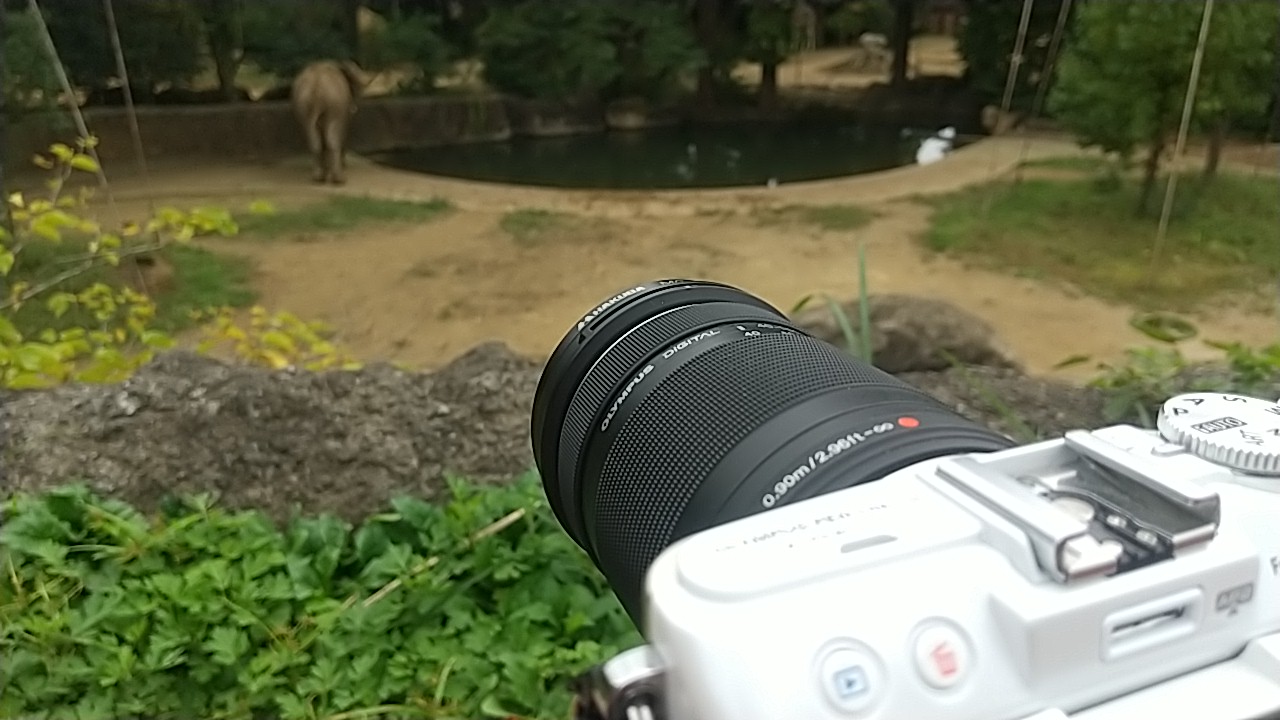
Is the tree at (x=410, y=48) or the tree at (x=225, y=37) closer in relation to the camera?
the tree at (x=225, y=37)

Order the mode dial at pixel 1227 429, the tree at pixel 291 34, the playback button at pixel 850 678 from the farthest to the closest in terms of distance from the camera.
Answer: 1. the tree at pixel 291 34
2. the mode dial at pixel 1227 429
3. the playback button at pixel 850 678

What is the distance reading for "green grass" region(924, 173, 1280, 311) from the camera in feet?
9.36

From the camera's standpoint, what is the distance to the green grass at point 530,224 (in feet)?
11.5

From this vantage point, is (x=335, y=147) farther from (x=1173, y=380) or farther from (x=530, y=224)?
(x=1173, y=380)

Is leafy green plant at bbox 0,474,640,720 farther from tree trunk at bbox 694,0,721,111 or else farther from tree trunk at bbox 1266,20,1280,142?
tree trunk at bbox 694,0,721,111

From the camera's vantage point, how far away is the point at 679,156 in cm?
488

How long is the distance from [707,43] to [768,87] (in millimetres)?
434

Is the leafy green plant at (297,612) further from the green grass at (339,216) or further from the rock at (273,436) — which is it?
→ the green grass at (339,216)

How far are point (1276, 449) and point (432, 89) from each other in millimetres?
4582

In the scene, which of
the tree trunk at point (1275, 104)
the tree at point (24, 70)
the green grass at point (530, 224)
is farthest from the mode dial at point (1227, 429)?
the green grass at point (530, 224)

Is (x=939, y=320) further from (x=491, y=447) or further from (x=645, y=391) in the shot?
(x=645, y=391)

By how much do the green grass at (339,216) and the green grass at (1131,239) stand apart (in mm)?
1736

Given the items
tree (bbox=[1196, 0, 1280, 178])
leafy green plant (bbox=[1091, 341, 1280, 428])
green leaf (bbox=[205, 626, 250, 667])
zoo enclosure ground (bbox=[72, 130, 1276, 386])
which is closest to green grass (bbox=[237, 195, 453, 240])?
zoo enclosure ground (bbox=[72, 130, 1276, 386])

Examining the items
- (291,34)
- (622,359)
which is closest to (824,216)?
(291,34)
